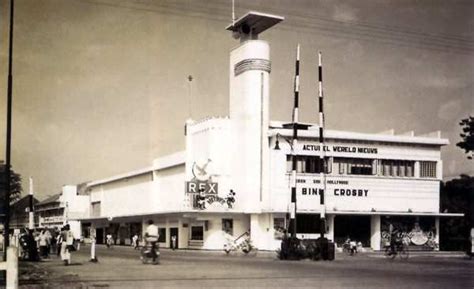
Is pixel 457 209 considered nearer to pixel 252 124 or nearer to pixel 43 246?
pixel 252 124

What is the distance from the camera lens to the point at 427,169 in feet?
166

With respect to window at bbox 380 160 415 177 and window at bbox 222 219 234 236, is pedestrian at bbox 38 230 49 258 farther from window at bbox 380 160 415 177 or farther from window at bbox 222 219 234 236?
window at bbox 380 160 415 177

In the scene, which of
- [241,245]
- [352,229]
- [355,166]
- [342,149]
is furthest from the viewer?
[352,229]

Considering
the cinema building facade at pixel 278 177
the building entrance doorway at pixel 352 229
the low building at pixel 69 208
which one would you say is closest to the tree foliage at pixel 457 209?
the cinema building facade at pixel 278 177

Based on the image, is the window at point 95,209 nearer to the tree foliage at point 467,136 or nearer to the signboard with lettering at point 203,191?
the signboard with lettering at point 203,191

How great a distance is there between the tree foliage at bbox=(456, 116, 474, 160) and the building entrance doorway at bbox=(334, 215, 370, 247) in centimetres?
928

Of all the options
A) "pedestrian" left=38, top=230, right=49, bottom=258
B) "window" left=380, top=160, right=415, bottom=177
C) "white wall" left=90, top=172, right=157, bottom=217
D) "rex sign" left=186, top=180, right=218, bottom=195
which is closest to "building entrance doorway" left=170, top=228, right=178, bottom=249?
"white wall" left=90, top=172, right=157, bottom=217

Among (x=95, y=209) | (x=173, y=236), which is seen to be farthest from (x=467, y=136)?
(x=95, y=209)

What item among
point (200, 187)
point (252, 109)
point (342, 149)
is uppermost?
point (252, 109)

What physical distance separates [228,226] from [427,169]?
51.2ft

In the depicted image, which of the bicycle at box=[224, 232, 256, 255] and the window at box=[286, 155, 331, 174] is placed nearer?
the bicycle at box=[224, 232, 256, 255]

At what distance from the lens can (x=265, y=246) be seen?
47125 mm

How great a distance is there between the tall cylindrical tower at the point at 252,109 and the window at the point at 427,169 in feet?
40.5

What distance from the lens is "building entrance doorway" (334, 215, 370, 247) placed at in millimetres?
49125
